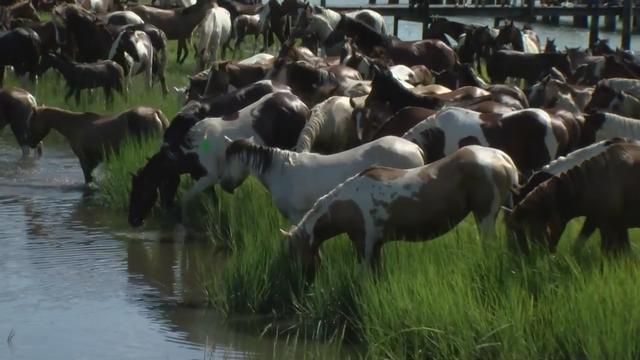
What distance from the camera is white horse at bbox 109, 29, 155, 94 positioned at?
2212 cm

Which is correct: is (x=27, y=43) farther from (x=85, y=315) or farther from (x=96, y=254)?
(x=85, y=315)

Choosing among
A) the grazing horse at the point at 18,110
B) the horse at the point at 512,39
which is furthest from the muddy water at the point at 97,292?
the horse at the point at 512,39

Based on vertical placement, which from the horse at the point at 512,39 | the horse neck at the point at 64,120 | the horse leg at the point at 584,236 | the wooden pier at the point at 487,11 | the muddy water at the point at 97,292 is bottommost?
the wooden pier at the point at 487,11

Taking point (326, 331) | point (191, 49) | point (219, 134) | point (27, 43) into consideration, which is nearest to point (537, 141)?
point (219, 134)

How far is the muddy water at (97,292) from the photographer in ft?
29.5

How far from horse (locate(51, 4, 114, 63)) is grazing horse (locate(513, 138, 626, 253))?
14.3 m

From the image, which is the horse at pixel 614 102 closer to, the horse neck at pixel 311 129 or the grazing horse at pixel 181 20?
the horse neck at pixel 311 129

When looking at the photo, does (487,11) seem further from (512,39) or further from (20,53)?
(20,53)

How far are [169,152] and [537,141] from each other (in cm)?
318

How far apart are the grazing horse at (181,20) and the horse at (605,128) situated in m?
16.1

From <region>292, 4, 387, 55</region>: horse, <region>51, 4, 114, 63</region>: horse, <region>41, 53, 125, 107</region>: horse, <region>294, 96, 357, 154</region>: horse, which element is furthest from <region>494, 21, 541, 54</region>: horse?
<region>294, 96, 357, 154</region>: horse

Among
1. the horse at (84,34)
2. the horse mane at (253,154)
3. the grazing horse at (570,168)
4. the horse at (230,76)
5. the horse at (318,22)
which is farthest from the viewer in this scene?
the horse at (318,22)

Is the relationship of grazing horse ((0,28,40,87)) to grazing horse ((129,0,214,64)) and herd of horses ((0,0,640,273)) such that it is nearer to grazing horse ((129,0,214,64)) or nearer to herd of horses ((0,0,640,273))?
herd of horses ((0,0,640,273))

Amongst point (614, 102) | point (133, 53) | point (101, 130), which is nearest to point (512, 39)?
point (133, 53)
